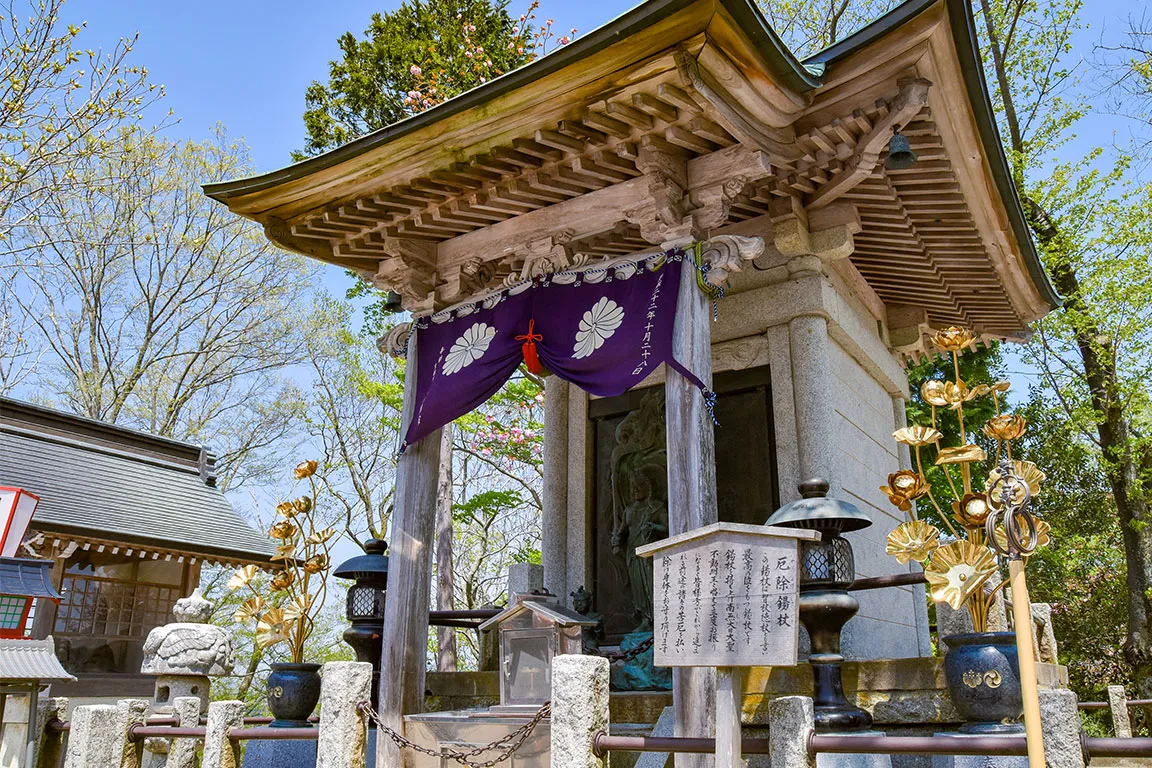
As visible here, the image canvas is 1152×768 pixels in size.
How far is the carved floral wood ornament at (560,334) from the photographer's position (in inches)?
213

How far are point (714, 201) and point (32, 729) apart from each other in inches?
235

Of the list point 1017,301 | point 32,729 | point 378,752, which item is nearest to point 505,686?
point 378,752

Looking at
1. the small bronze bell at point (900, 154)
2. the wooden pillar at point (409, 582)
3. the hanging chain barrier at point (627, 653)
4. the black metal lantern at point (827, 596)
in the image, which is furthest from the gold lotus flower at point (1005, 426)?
the wooden pillar at point (409, 582)

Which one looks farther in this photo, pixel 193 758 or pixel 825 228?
pixel 825 228

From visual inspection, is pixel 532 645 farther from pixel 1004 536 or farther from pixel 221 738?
pixel 1004 536

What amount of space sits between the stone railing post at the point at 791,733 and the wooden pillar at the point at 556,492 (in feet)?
13.5

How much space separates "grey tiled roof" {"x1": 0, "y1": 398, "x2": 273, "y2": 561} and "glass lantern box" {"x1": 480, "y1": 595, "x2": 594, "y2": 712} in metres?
9.44

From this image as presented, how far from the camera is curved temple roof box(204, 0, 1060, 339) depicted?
15.4 ft

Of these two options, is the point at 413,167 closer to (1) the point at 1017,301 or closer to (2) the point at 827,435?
(2) the point at 827,435

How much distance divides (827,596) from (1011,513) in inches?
77.2

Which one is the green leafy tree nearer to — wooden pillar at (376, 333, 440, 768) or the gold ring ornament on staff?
wooden pillar at (376, 333, 440, 768)

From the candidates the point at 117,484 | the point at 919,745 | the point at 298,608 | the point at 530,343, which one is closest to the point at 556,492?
the point at 530,343

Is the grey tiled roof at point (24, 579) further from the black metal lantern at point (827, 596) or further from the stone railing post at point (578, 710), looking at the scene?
the black metal lantern at point (827, 596)

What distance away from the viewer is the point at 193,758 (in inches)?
212
